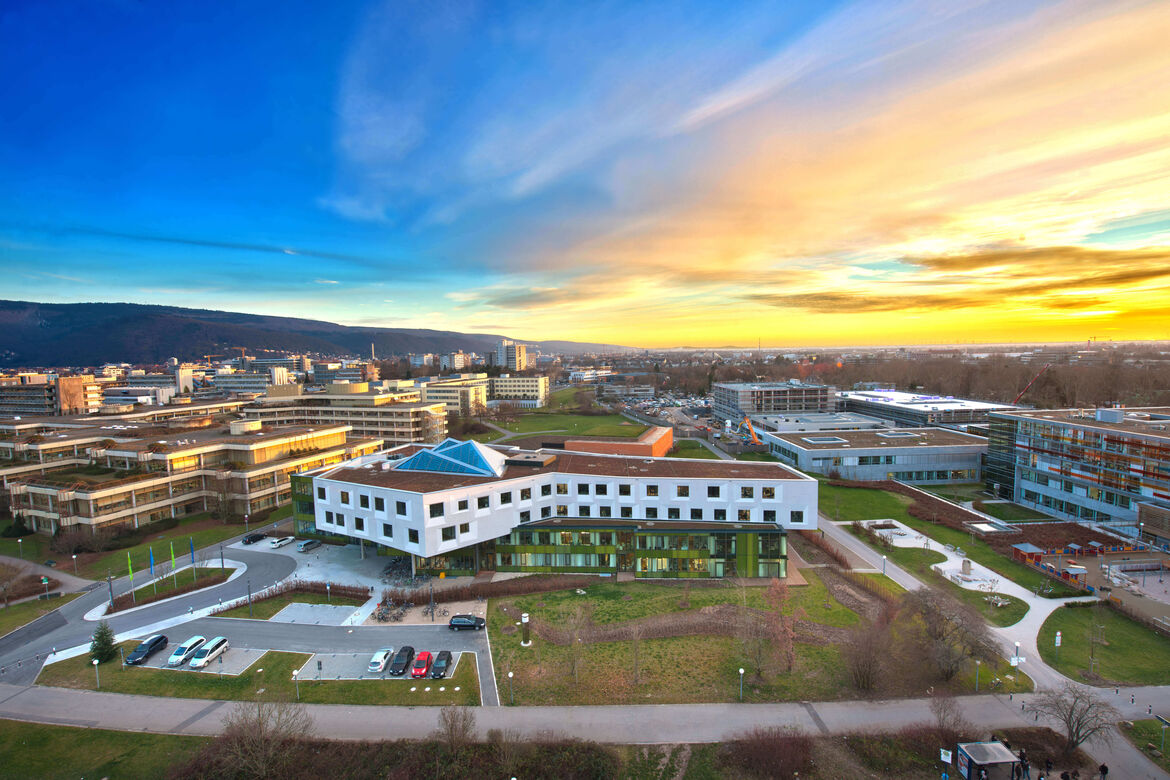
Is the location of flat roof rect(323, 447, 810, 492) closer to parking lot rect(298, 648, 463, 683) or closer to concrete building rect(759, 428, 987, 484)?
parking lot rect(298, 648, 463, 683)

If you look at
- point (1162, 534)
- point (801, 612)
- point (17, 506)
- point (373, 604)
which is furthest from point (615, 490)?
point (17, 506)

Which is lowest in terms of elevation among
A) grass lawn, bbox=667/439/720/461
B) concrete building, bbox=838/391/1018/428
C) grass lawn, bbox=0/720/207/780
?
grass lawn, bbox=0/720/207/780

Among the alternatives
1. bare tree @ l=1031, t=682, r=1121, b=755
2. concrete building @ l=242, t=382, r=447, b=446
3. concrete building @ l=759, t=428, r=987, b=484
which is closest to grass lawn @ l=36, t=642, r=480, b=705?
bare tree @ l=1031, t=682, r=1121, b=755

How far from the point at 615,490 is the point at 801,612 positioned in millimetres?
14800

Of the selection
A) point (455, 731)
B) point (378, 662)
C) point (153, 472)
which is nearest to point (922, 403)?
point (378, 662)

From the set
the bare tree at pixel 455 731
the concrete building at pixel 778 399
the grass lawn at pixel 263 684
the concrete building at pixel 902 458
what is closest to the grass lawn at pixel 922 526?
the concrete building at pixel 902 458

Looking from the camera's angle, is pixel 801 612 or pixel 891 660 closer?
pixel 891 660

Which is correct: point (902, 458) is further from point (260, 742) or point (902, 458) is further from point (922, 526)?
point (260, 742)

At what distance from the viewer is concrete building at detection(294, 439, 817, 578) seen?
36094 mm

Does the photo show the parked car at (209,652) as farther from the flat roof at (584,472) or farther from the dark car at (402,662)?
the flat roof at (584,472)

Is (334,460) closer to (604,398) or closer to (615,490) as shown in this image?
(615,490)

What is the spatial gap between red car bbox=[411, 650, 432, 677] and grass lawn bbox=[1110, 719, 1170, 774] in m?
30.3

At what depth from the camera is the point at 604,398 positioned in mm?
158625

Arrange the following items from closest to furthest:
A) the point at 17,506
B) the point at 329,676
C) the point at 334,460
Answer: the point at 329,676 < the point at 17,506 < the point at 334,460
